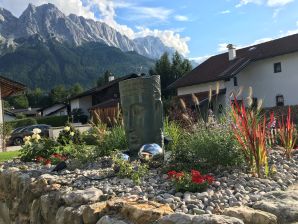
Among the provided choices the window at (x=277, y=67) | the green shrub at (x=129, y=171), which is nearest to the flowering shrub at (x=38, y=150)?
the green shrub at (x=129, y=171)

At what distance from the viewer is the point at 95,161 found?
8180mm

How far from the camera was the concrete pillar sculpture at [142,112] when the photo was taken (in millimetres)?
8312

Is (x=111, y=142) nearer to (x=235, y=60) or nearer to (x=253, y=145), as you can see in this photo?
(x=253, y=145)

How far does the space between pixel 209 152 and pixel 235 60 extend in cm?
3312

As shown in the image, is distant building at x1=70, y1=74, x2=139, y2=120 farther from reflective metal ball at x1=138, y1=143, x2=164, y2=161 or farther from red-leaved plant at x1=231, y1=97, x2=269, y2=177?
red-leaved plant at x1=231, y1=97, x2=269, y2=177

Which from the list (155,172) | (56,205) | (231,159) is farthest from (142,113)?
(56,205)

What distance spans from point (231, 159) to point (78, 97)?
4650 cm

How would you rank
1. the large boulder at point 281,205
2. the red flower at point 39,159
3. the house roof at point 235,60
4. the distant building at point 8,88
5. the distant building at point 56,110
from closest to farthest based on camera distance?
the large boulder at point 281,205 → the red flower at point 39,159 → the distant building at point 8,88 → the house roof at point 235,60 → the distant building at point 56,110

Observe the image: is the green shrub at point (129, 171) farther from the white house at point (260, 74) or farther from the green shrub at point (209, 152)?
the white house at point (260, 74)

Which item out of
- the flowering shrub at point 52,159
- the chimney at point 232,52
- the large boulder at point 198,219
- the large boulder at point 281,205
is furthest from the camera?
the chimney at point 232,52

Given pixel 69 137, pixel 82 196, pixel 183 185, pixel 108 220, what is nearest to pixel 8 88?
pixel 69 137

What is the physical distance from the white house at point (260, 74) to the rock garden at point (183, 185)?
24350 mm

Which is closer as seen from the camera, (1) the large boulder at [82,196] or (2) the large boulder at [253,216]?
(2) the large boulder at [253,216]

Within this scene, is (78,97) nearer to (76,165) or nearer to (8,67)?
(76,165)
